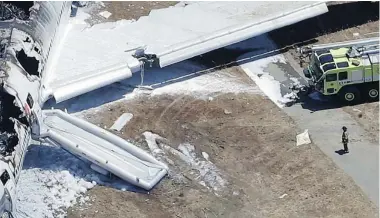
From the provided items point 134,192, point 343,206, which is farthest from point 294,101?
point 134,192

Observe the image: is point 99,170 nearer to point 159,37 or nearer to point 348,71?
point 159,37

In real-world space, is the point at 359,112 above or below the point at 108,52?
below

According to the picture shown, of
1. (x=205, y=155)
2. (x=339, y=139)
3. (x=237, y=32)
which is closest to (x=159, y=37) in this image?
(x=237, y=32)

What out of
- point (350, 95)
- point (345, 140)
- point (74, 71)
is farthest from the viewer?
point (74, 71)

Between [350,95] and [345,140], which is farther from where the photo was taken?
[350,95]

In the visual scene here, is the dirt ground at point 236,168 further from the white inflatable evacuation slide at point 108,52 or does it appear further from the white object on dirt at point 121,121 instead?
the white inflatable evacuation slide at point 108,52

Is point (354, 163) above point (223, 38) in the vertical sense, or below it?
below

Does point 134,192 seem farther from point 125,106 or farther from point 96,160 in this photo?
point 125,106
